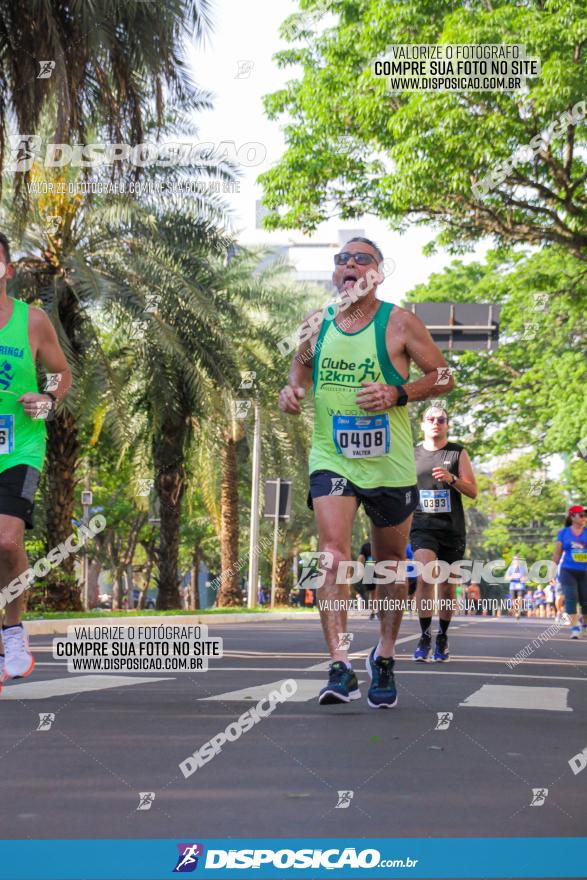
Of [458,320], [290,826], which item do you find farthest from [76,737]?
[458,320]

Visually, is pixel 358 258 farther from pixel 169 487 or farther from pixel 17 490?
pixel 169 487

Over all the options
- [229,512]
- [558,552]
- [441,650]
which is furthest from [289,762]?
[229,512]

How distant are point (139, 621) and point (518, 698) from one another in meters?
Answer: 14.0

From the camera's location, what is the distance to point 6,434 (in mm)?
6535

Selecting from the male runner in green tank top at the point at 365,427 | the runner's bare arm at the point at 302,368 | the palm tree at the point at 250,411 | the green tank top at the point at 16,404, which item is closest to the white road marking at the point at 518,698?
the male runner in green tank top at the point at 365,427

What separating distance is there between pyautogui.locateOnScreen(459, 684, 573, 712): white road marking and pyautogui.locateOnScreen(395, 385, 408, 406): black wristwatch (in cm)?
154

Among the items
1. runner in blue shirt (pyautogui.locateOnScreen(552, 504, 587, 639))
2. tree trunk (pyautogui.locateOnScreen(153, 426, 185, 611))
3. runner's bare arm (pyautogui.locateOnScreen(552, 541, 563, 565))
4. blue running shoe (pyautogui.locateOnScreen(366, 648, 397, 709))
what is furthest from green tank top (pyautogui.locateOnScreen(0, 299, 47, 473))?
tree trunk (pyautogui.locateOnScreen(153, 426, 185, 611))

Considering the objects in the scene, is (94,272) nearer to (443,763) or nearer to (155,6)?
(155,6)

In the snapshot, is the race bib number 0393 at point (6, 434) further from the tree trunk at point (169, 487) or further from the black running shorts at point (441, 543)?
the tree trunk at point (169, 487)

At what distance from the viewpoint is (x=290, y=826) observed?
3.51m

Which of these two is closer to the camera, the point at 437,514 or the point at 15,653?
the point at 15,653

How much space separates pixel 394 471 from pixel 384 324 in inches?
27.8

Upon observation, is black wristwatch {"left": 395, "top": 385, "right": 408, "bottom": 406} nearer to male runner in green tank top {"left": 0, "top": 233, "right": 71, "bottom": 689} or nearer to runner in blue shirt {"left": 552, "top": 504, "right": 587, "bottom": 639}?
male runner in green tank top {"left": 0, "top": 233, "right": 71, "bottom": 689}

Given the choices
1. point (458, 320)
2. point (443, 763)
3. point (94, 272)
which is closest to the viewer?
point (443, 763)
